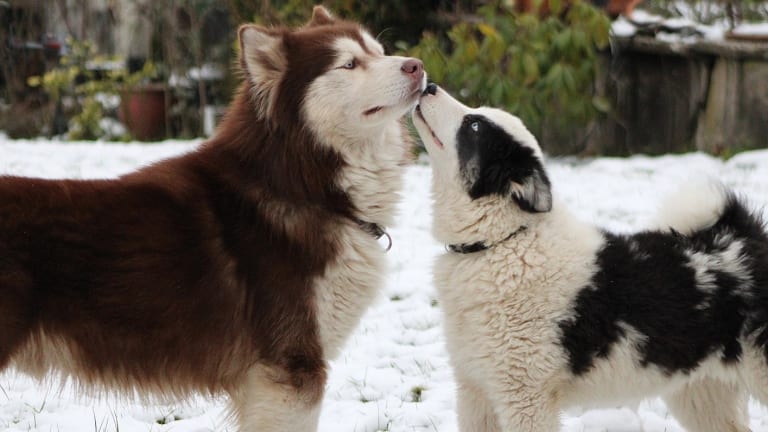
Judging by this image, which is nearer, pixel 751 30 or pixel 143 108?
pixel 751 30

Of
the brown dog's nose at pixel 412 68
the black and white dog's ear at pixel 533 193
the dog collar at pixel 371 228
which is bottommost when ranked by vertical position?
the dog collar at pixel 371 228

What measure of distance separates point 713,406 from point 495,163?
3.97ft

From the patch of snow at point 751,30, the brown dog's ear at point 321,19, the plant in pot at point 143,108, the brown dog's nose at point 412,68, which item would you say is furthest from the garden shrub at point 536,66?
the brown dog's nose at point 412,68

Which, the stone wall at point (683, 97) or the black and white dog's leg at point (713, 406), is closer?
the black and white dog's leg at point (713, 406)

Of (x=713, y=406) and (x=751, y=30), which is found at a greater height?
(x=751, y=30)

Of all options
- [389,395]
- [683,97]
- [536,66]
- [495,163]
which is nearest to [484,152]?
Answer: [495,163]

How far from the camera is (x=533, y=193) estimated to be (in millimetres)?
2855

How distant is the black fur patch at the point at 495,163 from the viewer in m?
2.89

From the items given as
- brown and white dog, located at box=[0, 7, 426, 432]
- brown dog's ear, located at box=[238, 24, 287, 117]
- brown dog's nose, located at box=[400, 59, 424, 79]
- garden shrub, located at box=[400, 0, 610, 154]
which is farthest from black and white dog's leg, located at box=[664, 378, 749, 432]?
garden shrub, located at box=[400, 0, 610, 154]

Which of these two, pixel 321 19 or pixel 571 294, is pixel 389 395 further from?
pixel 321 19

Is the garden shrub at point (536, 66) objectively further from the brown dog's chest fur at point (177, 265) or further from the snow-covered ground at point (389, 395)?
the brown dog's chest fur at point (177, 265)

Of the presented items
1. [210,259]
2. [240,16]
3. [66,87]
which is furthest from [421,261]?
[66,87]

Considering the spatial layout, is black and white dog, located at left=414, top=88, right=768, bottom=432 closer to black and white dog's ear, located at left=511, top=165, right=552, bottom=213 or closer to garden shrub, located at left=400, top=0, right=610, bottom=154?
black and white dog's ear, located at left=511, top=165, right=552, bottom=213

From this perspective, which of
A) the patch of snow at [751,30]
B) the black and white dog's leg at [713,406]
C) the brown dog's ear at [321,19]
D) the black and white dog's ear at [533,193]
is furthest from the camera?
the patch of snow at [751,30]
